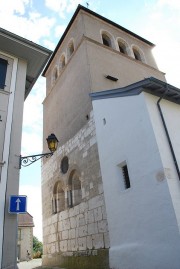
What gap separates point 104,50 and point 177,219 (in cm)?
923

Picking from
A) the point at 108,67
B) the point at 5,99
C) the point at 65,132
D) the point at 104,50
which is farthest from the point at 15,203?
the point at 104,50

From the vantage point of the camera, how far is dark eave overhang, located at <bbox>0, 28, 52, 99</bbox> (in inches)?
257

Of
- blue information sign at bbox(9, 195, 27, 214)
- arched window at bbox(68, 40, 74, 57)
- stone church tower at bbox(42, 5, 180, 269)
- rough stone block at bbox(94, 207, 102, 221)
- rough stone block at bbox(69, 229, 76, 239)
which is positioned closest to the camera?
blue information sign at bbox(9, 195, 27, 214)

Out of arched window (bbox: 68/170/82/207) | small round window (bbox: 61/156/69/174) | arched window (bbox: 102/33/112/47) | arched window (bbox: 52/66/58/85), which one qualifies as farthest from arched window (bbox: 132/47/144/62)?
arched window (bbox: 68/170/82/207)

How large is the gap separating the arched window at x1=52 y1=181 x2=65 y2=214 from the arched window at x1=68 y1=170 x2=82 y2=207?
808 mm

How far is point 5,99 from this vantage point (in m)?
5.95

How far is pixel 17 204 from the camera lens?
4.55m

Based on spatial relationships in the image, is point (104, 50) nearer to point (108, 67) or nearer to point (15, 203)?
point (108, 67)

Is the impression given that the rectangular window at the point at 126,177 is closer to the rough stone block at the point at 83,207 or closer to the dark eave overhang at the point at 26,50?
the rough stone block at the point at 83,207

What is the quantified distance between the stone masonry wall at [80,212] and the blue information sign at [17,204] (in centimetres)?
303

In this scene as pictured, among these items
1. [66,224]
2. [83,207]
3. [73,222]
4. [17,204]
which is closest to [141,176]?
[83,207]

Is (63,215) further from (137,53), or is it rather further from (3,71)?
(137,53)

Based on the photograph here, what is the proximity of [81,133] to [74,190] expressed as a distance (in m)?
2.24

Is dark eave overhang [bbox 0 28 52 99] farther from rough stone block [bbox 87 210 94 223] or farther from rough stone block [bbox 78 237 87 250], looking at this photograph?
rough stone block [bbox 78 237 87 250]
